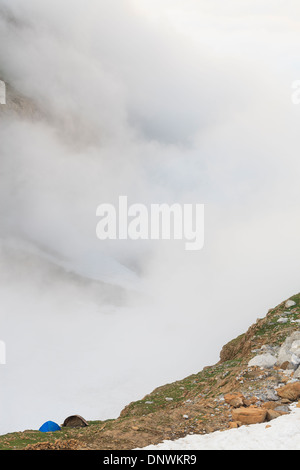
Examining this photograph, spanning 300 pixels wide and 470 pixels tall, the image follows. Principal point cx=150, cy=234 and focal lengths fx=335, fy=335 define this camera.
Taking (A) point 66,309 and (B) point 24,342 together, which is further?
(A) point 66,309

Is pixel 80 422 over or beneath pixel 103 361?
over

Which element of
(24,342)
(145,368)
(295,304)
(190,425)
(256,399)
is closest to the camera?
(190,425)

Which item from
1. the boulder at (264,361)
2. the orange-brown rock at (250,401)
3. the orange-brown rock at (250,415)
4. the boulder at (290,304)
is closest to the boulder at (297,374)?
the boulder at (264,361)

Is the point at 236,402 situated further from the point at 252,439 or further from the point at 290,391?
the point at 252,439

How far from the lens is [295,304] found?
36.3 m

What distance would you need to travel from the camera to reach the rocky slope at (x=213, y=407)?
703 inches

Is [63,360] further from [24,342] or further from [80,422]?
[80,422]

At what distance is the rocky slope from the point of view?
1786 cm

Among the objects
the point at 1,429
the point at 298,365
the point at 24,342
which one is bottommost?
the point at 1,429

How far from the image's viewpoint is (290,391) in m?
20.1

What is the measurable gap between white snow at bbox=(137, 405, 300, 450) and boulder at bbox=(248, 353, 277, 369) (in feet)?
22.7

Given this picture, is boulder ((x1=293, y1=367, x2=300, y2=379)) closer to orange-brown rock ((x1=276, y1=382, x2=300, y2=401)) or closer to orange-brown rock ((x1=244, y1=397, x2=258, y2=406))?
orange-brown rock ((x1=276, y1=382, x2=300, y2=401))
